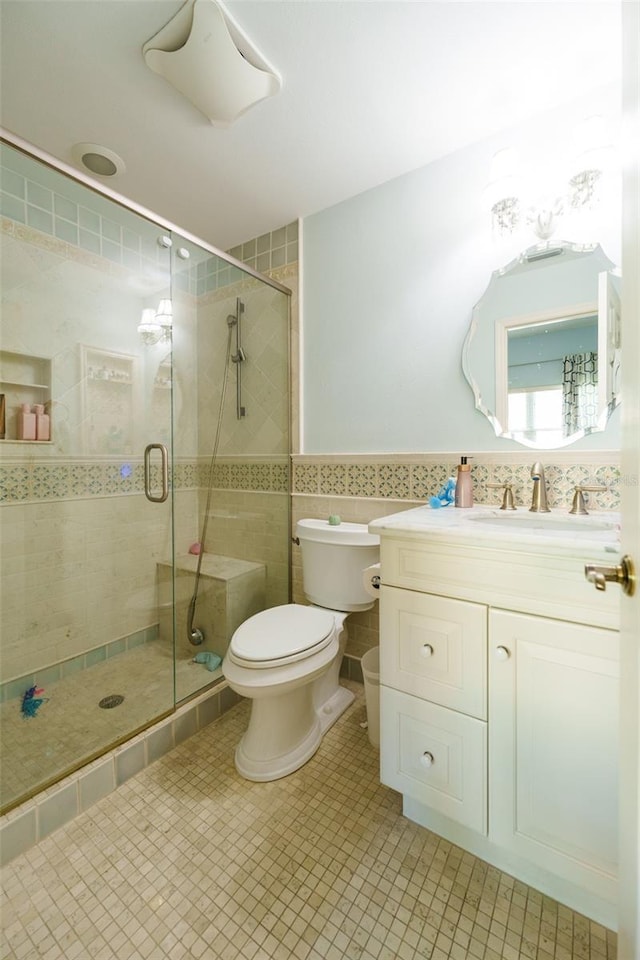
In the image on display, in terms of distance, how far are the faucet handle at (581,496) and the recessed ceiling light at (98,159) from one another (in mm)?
2181

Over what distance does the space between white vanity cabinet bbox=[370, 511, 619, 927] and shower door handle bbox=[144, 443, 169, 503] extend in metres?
1.07

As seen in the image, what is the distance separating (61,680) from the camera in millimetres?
1698

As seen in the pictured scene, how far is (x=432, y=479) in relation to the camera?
1.63 meters

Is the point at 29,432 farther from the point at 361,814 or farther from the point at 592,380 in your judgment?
the point at 592,380

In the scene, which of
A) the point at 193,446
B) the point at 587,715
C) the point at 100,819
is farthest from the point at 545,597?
the point at 193,446

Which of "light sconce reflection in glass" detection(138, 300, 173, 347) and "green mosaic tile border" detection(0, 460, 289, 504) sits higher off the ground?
"light sconce reflection in glass" detection(138, 300, 173, 347)

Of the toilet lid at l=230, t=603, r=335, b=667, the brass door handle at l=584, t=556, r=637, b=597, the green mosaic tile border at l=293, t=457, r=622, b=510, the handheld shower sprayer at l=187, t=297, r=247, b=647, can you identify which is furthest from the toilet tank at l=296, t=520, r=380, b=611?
the brass door handle at l=584, t=556, r=637, b=597

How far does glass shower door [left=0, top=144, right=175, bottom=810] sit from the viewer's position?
1.55m

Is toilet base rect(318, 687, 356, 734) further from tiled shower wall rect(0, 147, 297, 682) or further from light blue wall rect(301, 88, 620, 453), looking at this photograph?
light blue wall rect(301, 88, 620, 453)

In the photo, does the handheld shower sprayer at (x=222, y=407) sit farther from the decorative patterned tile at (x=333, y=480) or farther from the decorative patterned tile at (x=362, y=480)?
the decorative patterned tile at (x=362, y=480)

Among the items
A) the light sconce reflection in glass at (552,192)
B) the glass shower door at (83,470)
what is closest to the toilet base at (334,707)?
the glass shower door at (83,470)

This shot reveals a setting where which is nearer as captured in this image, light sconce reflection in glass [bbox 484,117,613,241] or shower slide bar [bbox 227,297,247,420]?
light sconce reflection in glass [bbox 484,117,613,241]

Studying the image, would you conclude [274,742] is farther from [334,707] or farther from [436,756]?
[436,756]

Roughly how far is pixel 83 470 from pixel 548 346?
→ 199 centimetres
